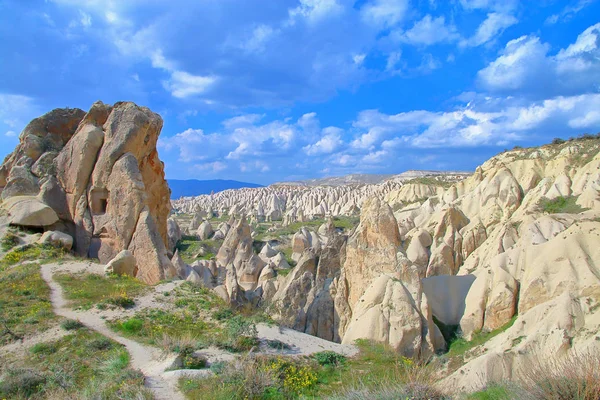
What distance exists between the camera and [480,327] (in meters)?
14.4

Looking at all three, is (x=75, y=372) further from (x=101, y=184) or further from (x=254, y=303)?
(x=254, y=303)

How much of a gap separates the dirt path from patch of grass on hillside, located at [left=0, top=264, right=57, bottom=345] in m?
0.24

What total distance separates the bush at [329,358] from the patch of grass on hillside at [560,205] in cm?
2129

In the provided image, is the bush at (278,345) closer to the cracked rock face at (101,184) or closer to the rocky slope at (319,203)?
the cracked rock face at (101,184)

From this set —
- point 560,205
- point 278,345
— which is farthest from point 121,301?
point 560,205

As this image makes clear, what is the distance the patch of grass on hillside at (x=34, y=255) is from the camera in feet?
47.9

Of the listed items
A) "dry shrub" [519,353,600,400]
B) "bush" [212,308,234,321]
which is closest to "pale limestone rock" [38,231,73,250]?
"bush" [212,308,234,321]

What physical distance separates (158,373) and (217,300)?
4.91m

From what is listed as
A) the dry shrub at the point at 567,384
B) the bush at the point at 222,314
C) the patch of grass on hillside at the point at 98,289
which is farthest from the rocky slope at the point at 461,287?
the patch of grass on hillside at the point at 98,289

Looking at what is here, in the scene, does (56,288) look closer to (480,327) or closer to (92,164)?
(92,164)

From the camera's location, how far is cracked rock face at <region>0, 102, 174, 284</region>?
637 inches

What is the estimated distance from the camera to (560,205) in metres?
26.9

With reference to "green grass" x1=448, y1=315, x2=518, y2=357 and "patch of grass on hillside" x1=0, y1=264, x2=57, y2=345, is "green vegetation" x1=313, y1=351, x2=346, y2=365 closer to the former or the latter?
"green grass" x1=448, y1=315, x2=518, y2=357

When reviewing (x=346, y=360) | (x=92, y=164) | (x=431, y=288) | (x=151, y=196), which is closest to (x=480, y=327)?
(x=431, y=288)
